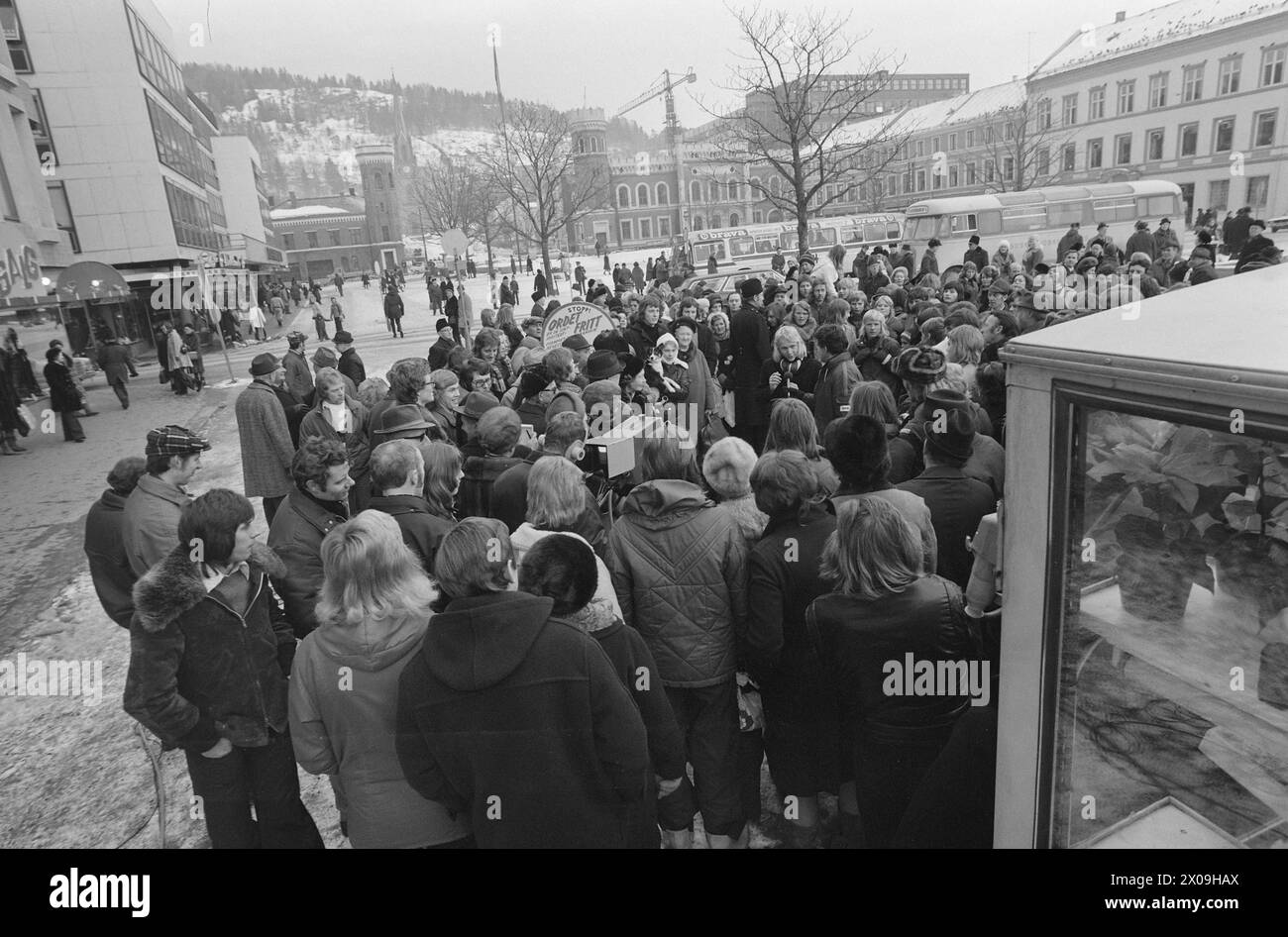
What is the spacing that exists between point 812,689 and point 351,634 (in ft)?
5.69

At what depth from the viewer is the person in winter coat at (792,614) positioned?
290 cm

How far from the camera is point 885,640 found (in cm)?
A: 248

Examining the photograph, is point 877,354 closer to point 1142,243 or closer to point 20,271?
point 1142,243

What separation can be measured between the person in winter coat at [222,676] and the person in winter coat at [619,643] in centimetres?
119

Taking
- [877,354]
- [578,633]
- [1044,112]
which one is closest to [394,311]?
[877,354]

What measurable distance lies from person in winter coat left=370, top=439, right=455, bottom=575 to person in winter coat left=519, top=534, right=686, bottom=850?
1156mm

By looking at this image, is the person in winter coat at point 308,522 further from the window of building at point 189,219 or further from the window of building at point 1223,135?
the window of building at point 1223,135

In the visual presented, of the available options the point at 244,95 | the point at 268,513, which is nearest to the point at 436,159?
the point at 244,95

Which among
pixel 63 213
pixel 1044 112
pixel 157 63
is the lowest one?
pixel 63 213

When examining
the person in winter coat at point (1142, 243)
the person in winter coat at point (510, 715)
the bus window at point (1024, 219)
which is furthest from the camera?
the bus window at point (1024, 219)

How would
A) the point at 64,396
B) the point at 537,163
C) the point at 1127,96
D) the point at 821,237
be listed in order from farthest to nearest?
the point at 1127,96 → the point at 821,237 → the point at 537,163 → the point at 64,396

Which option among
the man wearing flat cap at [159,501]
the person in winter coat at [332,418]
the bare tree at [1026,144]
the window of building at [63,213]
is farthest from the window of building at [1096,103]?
the man wearing flat cap at [159,501]

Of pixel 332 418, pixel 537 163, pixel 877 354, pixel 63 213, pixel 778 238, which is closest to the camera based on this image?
pixel 332 418

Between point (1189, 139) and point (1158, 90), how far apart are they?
363 cm
